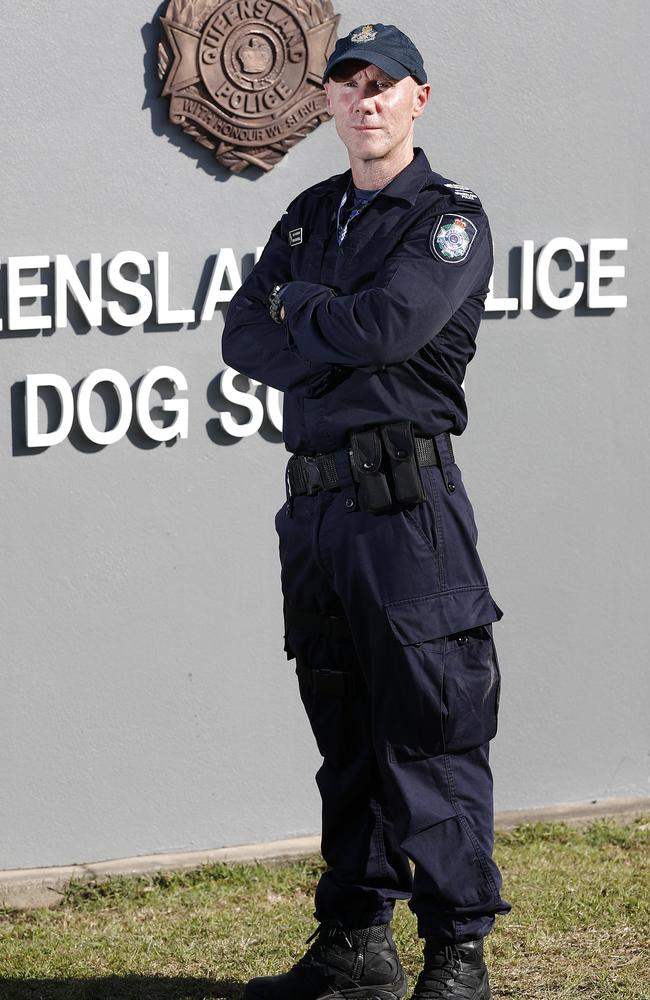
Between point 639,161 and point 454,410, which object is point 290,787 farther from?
point 639,161

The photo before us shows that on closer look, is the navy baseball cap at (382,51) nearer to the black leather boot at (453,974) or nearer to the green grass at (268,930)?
the black leather boot at (453,974)

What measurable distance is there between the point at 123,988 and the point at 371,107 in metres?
1.95

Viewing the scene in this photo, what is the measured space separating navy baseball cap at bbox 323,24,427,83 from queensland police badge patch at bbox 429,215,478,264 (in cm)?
30

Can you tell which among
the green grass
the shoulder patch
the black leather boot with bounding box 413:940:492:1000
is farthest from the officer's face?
the green grass

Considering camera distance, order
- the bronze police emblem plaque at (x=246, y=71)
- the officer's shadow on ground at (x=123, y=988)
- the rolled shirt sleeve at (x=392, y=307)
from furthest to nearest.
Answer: the bronze police emblem plaque at (x=246, y=71) → the officer's shadow on ground at (x=123, y=988) → the rolled shirt sleeve at (x=392, y=307)

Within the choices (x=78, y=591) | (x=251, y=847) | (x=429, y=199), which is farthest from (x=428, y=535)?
(x=251, y=847)

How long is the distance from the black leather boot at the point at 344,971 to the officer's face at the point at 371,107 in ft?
5.22

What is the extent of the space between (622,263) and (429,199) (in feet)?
4.28

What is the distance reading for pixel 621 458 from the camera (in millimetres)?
3865

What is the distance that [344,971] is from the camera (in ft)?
9.32

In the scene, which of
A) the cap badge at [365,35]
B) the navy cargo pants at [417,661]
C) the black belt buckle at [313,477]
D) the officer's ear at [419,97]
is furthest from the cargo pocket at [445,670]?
the cap badge at [365,35]

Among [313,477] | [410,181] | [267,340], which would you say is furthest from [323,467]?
[410,181]

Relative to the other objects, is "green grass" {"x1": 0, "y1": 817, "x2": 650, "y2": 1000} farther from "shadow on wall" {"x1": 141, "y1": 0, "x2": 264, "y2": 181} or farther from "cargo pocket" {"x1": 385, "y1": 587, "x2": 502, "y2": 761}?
"shadow on wall" {"x1": 141, "y1": 0, "x2": 264, "y2": 181}

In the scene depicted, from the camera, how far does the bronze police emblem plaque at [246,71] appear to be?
11.0 feet
